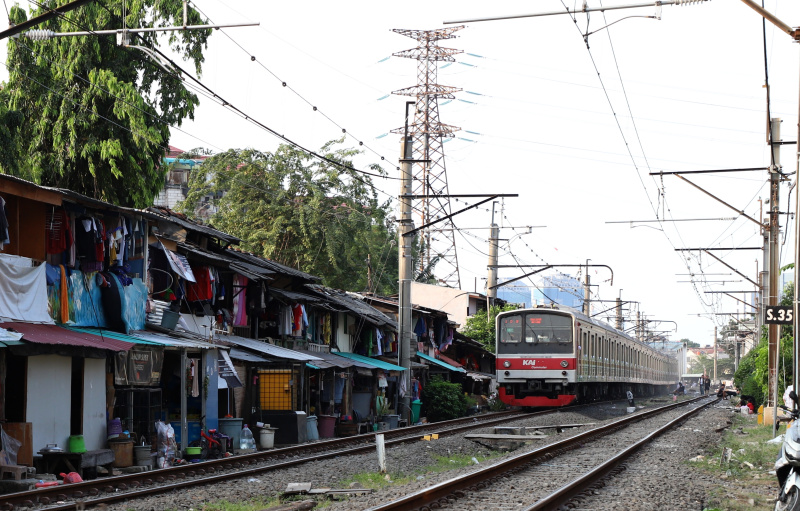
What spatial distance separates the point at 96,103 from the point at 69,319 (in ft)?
35.6

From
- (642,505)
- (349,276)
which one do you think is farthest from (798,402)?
(349,276)

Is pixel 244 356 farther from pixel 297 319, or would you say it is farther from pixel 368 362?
pixel 368 362

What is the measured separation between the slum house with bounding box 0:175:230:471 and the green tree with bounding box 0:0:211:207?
25.5ft

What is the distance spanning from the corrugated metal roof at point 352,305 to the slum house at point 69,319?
409 inches

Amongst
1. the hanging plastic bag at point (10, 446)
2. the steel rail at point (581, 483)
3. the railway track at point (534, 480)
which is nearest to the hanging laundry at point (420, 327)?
the railway track at point (534, 480)

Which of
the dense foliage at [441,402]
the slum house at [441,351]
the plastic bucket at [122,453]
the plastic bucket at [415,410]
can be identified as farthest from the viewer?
the slum house at [441,351]

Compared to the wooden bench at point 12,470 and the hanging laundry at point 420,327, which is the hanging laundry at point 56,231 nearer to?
the wooden bench at point 12,470

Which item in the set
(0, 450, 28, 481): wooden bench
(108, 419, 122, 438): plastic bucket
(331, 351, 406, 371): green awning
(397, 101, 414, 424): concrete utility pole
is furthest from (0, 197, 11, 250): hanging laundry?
(331, 351, 406, 371): green awning

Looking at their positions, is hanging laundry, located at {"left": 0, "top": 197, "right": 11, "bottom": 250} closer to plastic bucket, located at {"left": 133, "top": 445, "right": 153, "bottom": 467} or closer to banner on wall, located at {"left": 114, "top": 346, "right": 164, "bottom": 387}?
banner on wall, located at {"left": 114, "top": 346, "right": 164, "bottom": 387}

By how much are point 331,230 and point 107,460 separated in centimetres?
2489

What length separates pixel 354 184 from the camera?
40.3 meters

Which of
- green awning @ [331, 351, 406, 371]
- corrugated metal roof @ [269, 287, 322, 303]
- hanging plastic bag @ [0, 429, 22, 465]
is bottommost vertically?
hanging plastic bag @ [0, 429, 22, 465]

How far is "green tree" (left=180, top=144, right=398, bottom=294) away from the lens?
125 ft

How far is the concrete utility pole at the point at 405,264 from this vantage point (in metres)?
25.1
